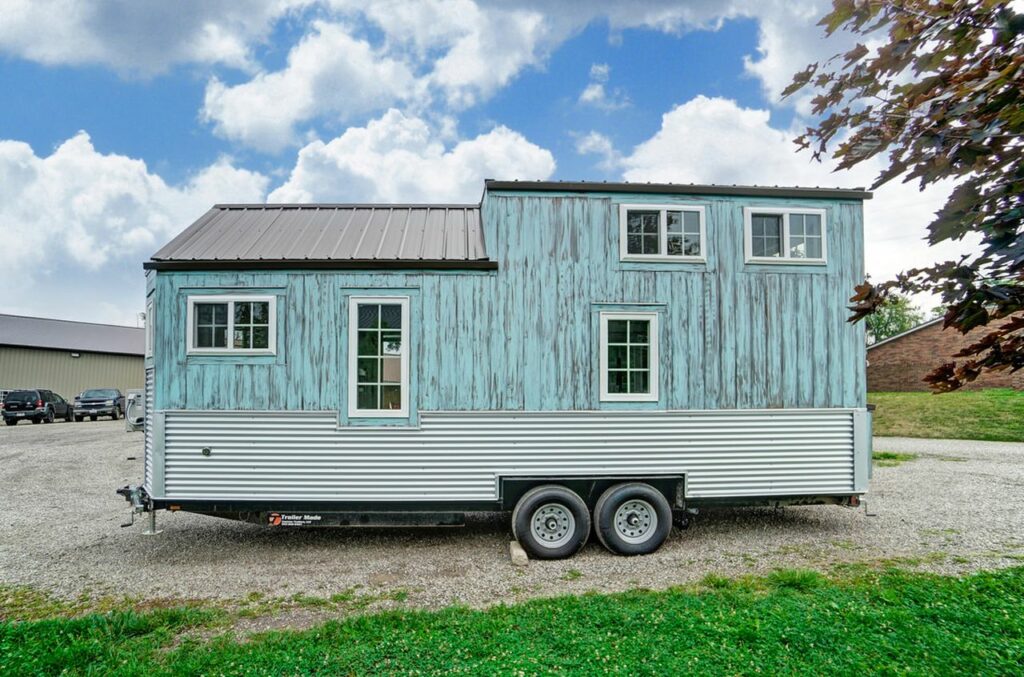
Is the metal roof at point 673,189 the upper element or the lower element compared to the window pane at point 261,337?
upper

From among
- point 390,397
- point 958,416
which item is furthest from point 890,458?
point 390,397

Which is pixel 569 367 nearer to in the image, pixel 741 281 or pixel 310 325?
pixel 741 281

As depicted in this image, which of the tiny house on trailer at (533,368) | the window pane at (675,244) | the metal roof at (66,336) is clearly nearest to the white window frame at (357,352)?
the tiny house on trailer at (533,368)

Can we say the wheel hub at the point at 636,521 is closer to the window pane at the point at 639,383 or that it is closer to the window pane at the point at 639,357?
the window pane at the point at 639,383

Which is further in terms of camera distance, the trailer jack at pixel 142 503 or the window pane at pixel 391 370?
the window pane at pixel 391 370

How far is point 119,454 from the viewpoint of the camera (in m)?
16.7

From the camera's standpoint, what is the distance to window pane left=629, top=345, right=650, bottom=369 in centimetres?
730

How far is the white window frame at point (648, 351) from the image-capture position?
7203mm

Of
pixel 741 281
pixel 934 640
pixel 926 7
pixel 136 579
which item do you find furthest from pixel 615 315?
pixel 136 579

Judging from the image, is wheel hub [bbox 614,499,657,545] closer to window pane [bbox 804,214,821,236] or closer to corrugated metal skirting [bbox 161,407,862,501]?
corrugated metal skirting [bbox 161,407,862,501]

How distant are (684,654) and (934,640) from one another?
2058 mm

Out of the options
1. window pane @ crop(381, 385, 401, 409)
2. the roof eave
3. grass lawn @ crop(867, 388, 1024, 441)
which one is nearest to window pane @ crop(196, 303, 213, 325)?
the roof eave

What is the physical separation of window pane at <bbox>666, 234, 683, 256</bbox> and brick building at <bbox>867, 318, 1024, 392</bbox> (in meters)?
26.5

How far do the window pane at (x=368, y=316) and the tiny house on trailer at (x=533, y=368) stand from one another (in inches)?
0.7
